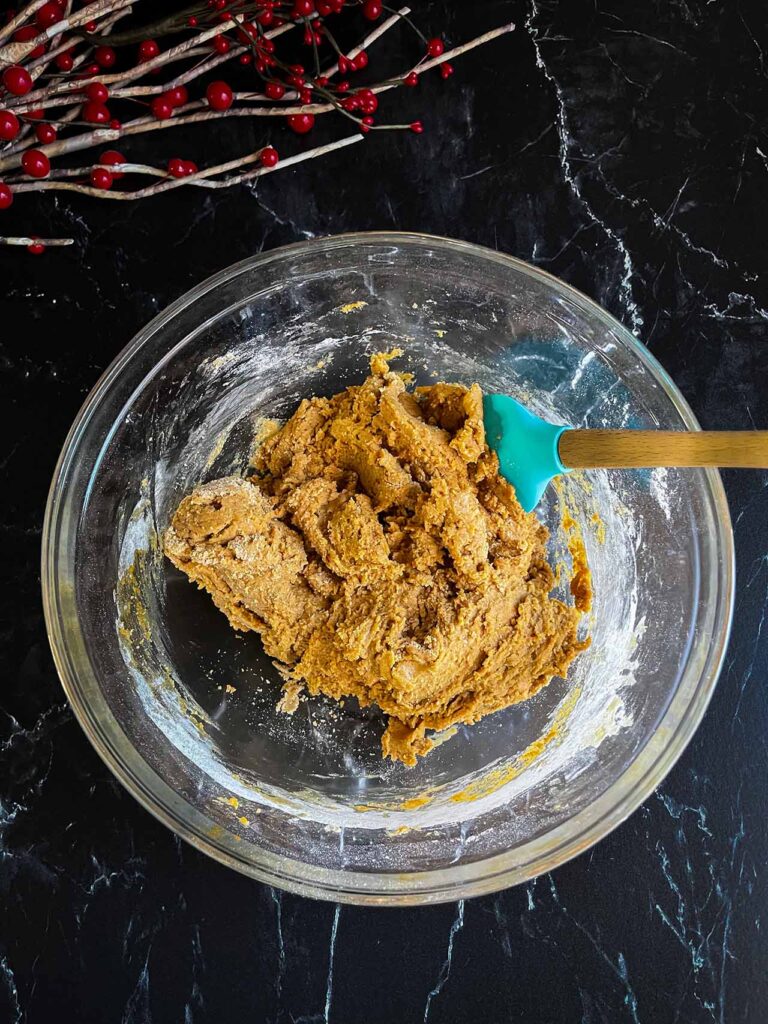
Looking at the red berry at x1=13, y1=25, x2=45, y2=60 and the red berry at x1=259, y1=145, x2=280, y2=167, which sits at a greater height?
the red berry at x1=13, y1=25, x2=45, y2=60

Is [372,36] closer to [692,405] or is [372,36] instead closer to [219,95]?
[219,95]

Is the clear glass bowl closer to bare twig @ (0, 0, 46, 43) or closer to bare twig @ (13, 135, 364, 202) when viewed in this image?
bare twig @ (13, 135, 364, 202)

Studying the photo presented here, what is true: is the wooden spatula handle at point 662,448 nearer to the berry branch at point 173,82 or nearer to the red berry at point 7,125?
the berry branch at point 173,82

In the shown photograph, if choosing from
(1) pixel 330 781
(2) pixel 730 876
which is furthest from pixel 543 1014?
(1) pixel 330 781

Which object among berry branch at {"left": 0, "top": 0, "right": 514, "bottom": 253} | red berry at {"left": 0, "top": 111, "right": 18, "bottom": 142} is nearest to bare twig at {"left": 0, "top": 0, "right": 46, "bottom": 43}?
berry branch at {"left": 0, "top": 0, "right": 514, "bottom": 253}

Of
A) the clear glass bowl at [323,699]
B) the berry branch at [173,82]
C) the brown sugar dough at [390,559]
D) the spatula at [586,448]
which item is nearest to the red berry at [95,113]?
the berry branch at [173,82]

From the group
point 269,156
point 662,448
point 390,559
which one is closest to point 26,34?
point 269,156

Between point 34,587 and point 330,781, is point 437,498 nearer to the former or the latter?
point 330,781
